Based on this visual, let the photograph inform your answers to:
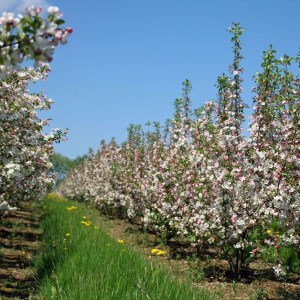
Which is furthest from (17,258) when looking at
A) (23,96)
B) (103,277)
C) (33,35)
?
(33,35)

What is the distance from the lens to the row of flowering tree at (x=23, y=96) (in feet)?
9.01

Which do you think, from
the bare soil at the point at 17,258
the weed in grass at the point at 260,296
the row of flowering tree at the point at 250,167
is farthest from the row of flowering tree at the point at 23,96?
the weed in grass at the point at 260,296

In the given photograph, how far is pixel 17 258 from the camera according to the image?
1034 centimetres

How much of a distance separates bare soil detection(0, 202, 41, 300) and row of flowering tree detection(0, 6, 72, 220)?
1.34 m

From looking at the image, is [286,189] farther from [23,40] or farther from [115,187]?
[115,187]

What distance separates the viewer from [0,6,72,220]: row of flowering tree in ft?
9.01

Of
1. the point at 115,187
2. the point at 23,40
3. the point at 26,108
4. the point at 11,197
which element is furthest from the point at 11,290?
the point at 115,187

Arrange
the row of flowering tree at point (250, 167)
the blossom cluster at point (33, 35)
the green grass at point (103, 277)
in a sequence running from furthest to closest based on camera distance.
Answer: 1. the row of flowering tree at point (250, 167)
2. the green grass at point (103, 277)
3. the blossom cluster at point (33, 35)

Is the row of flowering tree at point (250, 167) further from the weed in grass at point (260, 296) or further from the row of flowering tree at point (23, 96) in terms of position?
the row of flowering tree at point (23, 96)

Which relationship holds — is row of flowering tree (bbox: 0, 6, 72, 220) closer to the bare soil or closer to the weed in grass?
the bare soil

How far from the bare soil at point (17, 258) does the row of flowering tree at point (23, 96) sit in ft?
4.41

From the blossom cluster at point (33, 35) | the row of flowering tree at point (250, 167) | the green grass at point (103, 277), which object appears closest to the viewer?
the blossom cluster at point (33, 35)

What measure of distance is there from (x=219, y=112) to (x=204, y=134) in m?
0.54

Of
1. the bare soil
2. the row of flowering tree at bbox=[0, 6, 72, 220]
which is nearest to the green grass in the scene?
the bare soil
